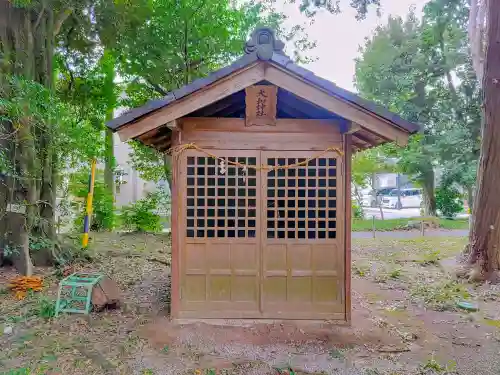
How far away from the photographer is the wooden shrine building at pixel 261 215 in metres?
4.73

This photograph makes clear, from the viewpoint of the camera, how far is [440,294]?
6613mm

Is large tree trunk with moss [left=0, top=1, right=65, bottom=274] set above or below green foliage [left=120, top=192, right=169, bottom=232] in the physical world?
above

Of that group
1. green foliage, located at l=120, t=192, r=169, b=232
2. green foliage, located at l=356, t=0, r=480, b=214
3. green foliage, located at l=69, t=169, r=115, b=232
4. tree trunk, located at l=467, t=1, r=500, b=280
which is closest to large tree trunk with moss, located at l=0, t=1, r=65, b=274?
green foliage, located at l=69, t=169, r=115, b=232

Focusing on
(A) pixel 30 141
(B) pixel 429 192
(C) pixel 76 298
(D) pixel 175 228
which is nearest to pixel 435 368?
(D) pixel 175 228

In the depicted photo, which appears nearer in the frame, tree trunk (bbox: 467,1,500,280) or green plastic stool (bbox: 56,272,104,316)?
green plastic stool (bbox: 56,272,104,316)

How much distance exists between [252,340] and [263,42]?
3.28 metres

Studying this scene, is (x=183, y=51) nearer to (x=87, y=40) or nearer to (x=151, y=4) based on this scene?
(x=151, y=4)

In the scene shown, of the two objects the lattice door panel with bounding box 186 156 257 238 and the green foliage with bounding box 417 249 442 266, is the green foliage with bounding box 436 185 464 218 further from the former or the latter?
the lattice door panel with bounding box 186 156 257 238

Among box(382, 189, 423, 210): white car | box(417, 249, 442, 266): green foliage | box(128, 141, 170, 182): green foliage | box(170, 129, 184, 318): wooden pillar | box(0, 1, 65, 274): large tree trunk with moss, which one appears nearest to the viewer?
box(170, 129, 184, 318): wooden pillar

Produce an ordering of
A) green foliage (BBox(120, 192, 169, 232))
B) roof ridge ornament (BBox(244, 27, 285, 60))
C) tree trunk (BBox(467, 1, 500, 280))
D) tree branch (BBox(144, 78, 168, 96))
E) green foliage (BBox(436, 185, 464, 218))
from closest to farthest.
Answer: roof ridge ornament (BBox(244, 27, 285, 60)) < tree trunk (BBox(467, 1, 500, 280)) < tree branch (BBox(144, 78, 168, 96)) < green foliage (BBox(120, 192, 169, 232)) < green foliage (BBox(436, 185, 464, 218))

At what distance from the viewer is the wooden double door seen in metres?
4.77

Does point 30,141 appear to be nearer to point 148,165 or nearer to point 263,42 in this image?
point 263,42

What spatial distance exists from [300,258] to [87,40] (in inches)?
343

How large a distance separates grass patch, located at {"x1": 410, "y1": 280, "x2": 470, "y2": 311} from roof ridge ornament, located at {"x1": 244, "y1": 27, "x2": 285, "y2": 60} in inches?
176
